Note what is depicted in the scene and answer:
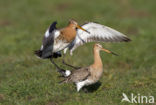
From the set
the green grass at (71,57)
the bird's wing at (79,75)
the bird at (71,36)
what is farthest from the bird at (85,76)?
the bird at (71,36)

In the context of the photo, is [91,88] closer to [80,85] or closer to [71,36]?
[80,85]

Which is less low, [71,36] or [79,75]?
[71,36]

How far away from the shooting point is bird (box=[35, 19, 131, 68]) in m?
8.62

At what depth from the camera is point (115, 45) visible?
1176 cm

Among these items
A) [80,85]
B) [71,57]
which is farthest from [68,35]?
[71,57]

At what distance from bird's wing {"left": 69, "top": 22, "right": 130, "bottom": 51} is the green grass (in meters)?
0.93

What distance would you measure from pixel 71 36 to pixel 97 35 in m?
0.75

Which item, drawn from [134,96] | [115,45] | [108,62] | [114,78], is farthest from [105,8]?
[134,96]

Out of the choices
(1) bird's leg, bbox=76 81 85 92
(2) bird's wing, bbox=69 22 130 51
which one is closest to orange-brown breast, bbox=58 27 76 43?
(2) bird's wing, bbox=69 22 130 51

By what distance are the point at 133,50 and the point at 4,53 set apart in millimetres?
4180

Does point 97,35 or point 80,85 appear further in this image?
point 97,35

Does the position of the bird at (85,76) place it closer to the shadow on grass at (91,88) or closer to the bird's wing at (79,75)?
the bird's wing at (79,75)

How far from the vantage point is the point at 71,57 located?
10523mm

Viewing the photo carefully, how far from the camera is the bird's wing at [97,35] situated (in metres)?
8.73
